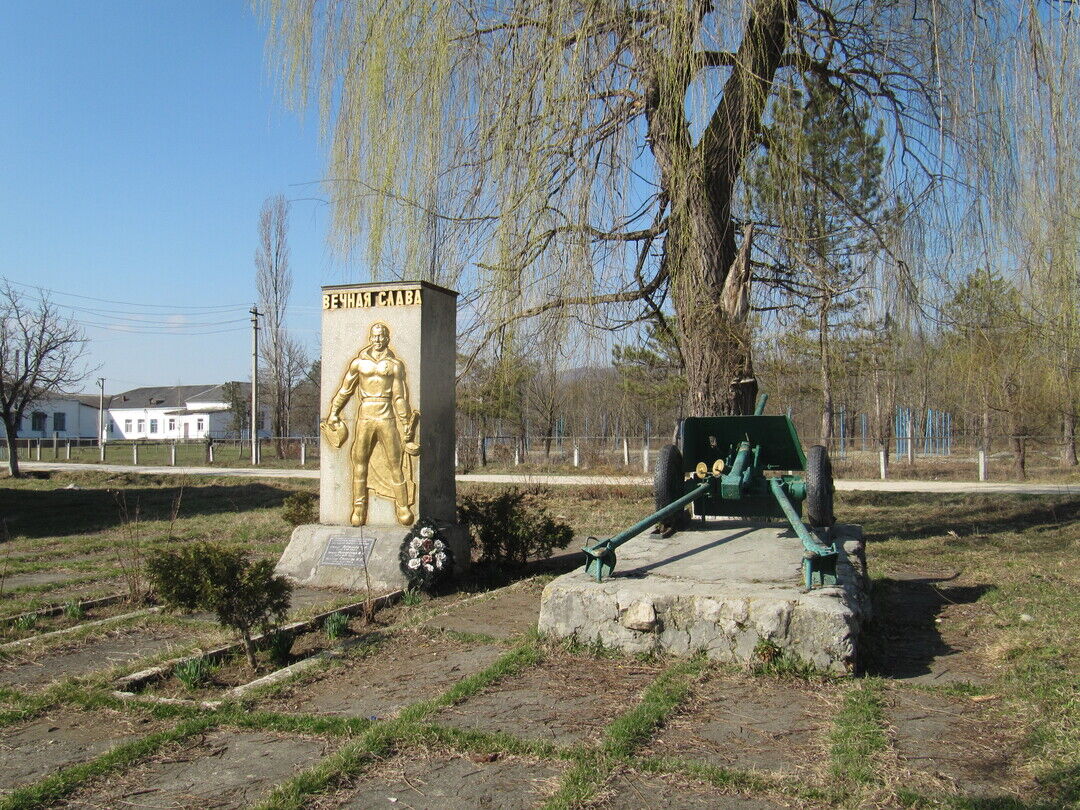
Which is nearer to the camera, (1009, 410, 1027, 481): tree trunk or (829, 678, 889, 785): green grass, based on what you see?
(829, 678, 889, 785): green grass

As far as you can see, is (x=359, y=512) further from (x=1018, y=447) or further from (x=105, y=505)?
(x=1018, y=447)

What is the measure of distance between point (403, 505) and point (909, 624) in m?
4.39

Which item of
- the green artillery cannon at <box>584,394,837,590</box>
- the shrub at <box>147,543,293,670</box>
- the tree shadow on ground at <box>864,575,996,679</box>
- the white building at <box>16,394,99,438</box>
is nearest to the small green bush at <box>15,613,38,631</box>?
the shrub at <box>147,543,293,670</box>

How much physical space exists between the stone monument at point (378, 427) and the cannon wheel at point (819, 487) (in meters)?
3.29

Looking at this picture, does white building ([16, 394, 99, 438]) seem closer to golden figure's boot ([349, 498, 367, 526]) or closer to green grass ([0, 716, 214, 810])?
golden figure's boot ([349, 498, 367, 526])

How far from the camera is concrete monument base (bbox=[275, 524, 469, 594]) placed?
24.8ft

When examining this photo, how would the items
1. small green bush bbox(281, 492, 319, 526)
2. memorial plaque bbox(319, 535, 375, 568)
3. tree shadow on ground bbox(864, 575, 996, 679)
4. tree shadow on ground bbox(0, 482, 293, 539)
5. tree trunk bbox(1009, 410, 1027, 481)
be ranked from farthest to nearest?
tree trunk bbox(1009, 410, 1027, 481) → tree shadow on ground bbox(0, 482, 293, 539) → small green bush bbox(281, 492, 319, 526) → memorial plaque bbox(319, 535, 375, 568) → tree shadow on ground bbox(864, 575, 996, 679)

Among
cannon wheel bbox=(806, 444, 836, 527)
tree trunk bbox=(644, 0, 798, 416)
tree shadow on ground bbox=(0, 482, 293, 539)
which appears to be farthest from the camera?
tree shadow on ground bbox=(0, 482, 293, 539)

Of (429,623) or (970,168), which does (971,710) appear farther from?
(970,168)

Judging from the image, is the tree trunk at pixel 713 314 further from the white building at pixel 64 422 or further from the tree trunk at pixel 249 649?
the white building at pixel 64 422

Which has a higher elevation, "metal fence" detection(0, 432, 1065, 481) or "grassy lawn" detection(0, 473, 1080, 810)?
"metal fence" detection(0, 432, 1065, 481)

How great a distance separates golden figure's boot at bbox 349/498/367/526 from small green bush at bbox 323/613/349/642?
1940 mm

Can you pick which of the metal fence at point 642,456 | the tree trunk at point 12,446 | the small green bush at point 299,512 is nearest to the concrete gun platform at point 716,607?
the small green bush at point 299,512

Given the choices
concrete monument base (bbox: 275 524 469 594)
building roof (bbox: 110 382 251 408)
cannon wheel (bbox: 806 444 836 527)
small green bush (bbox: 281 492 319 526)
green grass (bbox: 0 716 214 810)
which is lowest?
green grass (bbox: 0 716 214 810)
